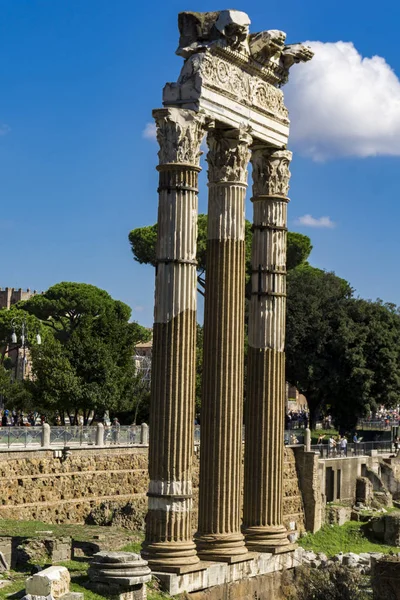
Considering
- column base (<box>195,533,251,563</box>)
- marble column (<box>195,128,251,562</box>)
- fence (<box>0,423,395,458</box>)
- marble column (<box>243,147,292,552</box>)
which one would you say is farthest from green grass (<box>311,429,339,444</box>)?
marble column (<box>195,128,251,562</box>)

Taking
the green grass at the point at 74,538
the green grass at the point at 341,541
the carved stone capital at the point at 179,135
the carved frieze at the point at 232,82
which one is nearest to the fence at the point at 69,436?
the green grass at the point at 74,538

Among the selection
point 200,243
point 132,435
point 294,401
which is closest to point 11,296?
point 294,401

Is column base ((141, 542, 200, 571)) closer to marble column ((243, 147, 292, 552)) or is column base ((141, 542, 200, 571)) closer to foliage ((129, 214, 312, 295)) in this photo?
marble column ((243, 147, 292, 552))

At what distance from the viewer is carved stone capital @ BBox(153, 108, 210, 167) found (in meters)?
19.0

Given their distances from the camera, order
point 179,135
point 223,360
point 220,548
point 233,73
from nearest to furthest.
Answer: point 179,135, point 220,548, point 223,360, point 233,73

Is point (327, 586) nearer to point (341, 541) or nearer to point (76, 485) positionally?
point (76, 485)

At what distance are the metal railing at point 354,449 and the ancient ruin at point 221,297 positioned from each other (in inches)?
817

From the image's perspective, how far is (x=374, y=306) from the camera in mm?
55219

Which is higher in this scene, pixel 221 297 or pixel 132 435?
pixel 221 297

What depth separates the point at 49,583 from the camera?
52.7 ft

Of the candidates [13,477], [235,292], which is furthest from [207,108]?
[13,477]

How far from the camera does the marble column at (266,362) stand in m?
21.6

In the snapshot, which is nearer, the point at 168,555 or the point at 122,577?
the point at 122,577

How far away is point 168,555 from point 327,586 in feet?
12.0
